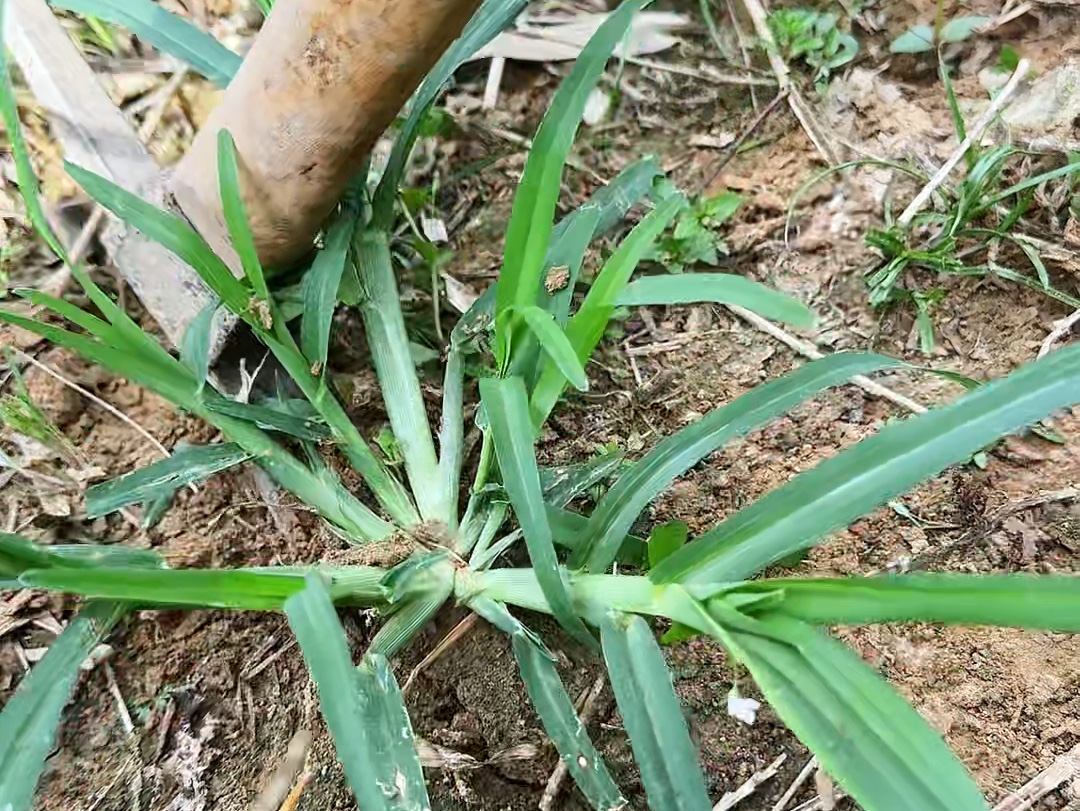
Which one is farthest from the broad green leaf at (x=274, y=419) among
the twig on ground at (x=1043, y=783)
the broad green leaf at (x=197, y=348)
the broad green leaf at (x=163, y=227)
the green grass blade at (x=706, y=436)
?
the twig on ground at (x=1043, y=783)

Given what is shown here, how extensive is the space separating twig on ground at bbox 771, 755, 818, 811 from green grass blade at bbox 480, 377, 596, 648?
40 centimetres

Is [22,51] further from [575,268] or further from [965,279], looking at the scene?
[965,279]

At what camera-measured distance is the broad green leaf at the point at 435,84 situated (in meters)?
1.09

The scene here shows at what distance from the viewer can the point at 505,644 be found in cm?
101

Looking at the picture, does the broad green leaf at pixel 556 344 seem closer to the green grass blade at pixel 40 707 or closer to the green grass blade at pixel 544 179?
the green grass blade at pixel 544 179

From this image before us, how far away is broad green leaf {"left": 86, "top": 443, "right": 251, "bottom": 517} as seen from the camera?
3.15ft

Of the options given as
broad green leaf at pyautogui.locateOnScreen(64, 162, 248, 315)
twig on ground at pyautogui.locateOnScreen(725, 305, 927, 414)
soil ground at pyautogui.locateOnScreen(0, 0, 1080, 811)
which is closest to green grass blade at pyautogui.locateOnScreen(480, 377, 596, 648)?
soil ground at pyautogui.locateOnScreen(0, 0, 1080, 811)

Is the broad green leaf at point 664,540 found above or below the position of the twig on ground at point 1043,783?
above

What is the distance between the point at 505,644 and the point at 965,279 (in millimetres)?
885

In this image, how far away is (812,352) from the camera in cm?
127

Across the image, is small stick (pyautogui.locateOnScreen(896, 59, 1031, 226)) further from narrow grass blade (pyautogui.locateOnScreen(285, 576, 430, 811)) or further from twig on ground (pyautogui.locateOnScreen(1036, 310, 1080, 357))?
narrow grass blade (pyautogui.locateOnScreen(285, 576, 430, 811))

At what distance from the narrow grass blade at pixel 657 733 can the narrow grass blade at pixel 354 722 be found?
0.19 metres

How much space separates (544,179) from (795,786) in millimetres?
720

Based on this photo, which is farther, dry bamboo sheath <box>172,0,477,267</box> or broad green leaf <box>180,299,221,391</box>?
broad green leaf <box>180,299,221,391</box>
